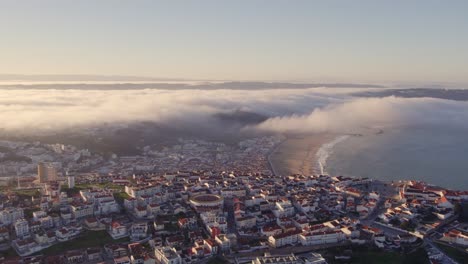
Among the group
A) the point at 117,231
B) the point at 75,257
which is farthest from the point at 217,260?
the point at 75,257

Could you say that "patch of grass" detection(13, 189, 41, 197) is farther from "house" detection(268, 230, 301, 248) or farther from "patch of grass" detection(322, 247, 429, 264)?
"patch of grass" detection(322, 247, 429, 264)

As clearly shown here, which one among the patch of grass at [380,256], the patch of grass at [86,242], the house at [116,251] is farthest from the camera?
the patch of grass at [86,242]

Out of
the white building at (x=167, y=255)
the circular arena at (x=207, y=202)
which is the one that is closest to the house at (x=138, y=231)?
the white building at (x=167, y=255)

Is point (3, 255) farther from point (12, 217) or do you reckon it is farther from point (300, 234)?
point (300, 234)

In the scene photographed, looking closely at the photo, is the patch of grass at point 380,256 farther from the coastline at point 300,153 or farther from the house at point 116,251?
the coastline at point 300,153

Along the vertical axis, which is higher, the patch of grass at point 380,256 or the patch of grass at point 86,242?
the patch of grass at point 380,256

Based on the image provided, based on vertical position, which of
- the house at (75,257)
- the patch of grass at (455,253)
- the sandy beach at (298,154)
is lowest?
the sandy beach at (298,154)
